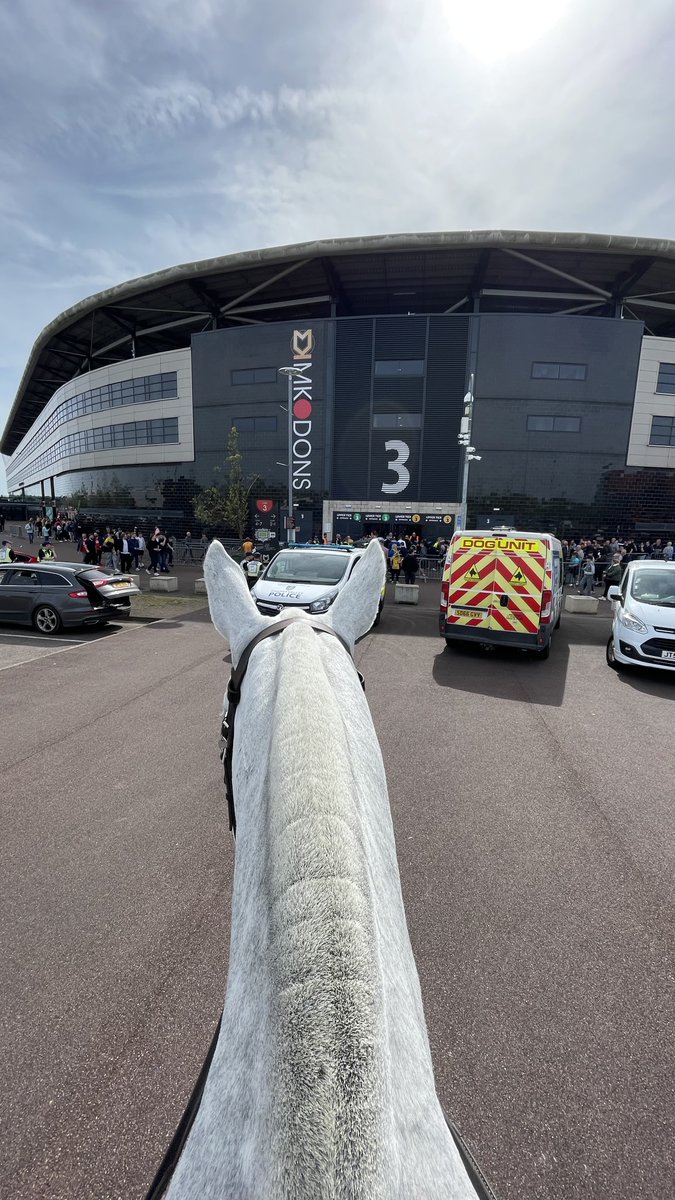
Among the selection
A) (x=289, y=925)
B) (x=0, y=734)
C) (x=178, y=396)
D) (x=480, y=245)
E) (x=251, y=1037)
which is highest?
(x=480, y=245)

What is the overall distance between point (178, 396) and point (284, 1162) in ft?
114

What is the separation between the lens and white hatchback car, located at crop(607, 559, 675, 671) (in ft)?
25.8

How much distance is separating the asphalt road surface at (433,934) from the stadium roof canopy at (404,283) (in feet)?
90.5

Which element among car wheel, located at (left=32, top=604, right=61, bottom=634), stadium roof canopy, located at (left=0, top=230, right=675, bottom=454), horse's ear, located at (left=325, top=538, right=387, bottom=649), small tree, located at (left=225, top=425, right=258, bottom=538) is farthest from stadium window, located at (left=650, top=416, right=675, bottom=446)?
horse's ear, located at (left=325, top=538, right=387, bottom=649)

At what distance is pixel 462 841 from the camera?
12.4ft

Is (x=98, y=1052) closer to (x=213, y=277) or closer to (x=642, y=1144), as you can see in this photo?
(x=642, y=1144)

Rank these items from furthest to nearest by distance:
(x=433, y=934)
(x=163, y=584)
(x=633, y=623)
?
(x=163, y=584) < (x=633, y=623) < (x=433, y=934)

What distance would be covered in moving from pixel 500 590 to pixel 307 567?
415 cm

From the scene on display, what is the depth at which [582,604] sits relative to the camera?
48.5 feet

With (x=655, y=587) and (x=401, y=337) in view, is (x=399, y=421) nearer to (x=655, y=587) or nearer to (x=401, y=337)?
(x=401, y=337)

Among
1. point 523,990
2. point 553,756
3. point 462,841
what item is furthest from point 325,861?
point 553,756

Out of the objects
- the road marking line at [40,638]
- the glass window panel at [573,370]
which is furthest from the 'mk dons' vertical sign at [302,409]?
the road marking line at [40,638]

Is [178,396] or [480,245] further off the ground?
[480,245]

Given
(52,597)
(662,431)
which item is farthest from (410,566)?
(662,431)
